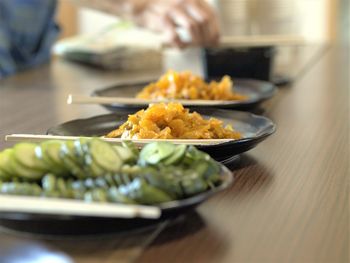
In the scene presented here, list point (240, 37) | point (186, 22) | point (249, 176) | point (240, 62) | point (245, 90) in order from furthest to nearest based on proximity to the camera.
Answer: point (240, 37) → point (186, 22) → point (240, 62) → point (245, 90) → point (249, 176)

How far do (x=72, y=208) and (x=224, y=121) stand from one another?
1.82 feet

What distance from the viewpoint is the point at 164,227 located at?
0.73 metres

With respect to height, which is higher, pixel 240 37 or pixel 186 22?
pixel 186 22

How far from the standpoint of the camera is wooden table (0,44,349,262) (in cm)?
66

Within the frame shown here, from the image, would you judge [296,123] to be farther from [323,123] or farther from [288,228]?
[288,228]

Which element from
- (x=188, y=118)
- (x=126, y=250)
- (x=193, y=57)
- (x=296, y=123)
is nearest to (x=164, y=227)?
(x=126, y=250)

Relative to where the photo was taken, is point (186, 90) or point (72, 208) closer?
point (72, 208)

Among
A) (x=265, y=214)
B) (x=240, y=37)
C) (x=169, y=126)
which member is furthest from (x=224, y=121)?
(x=240, y=37)

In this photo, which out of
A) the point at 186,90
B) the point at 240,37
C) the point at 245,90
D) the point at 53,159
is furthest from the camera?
the point at 240,37

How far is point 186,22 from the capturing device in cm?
212

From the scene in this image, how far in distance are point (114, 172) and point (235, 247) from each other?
148 mm

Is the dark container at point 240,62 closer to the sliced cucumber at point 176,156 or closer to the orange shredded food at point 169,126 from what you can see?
the orange shredded food at point 169,126

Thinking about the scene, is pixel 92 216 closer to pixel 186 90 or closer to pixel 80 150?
pixel 80 150

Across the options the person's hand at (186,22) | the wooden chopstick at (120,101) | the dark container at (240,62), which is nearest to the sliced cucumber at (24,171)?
the wooden chopstick at (120,101)
